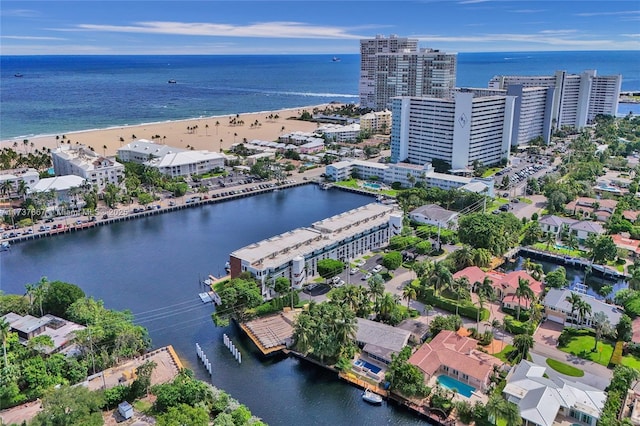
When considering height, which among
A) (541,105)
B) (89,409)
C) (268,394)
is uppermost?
(541,105)

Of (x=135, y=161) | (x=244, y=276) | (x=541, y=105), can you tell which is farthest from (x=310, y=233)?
(x=541, y=105)

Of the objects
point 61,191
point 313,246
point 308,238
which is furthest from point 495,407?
point 61,191

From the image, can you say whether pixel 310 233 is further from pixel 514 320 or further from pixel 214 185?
pixel 214 185

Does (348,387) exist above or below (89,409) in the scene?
below

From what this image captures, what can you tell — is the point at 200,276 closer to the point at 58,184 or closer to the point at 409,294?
the point at 409,294

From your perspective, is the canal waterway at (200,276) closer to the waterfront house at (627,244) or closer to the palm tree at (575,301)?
the palm tree at (575,301)

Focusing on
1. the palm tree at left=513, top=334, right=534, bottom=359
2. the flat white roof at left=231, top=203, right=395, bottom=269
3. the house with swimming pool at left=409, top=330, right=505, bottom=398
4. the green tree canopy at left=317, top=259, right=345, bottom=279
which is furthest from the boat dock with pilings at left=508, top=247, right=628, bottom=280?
the house with swimming pool at left=409, top=330, right=505, bottom=398

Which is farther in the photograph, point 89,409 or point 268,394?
point 268,394
